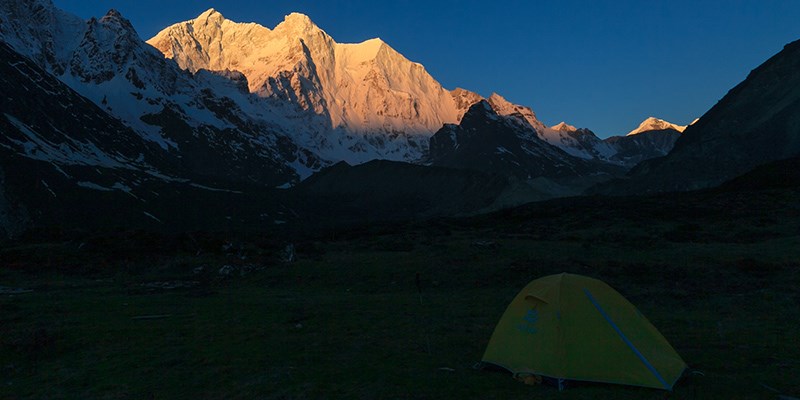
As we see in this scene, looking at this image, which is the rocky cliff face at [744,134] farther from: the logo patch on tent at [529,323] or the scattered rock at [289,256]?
the logo patch on tent at [529,323]

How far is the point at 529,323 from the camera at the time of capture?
1362cm

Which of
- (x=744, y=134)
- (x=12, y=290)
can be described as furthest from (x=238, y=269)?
(x=744, y=134)

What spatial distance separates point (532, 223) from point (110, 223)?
9304 cm

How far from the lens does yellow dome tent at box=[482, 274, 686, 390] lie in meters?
12.3

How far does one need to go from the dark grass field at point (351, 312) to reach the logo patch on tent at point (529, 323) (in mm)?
1413

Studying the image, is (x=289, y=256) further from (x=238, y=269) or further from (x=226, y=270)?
(x=226, y=270)

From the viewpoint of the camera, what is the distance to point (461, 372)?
13.7 meters

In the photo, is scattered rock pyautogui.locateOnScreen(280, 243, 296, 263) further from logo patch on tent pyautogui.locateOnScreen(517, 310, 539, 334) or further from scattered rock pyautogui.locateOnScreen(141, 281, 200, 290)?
logo patch on tent pyautogui.locateOnScreen(517, 310, 539, 334)

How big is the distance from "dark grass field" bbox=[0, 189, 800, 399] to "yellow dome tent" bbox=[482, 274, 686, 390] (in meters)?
0.41

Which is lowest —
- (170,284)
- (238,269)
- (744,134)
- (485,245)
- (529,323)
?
(170,284)

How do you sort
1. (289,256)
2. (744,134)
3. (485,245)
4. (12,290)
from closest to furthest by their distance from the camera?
(12,290) → (485,245) → (289,256) → (744,134)

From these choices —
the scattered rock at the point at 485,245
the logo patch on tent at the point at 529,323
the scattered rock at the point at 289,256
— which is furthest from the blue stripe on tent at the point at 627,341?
the scattered rock at the point at 289,256

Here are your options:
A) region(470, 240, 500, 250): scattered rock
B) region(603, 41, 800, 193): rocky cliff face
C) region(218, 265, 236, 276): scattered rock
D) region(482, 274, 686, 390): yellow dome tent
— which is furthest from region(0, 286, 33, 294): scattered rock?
region(603, 41, 800, 193): rocky cliff face

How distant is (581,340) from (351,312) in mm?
11939
